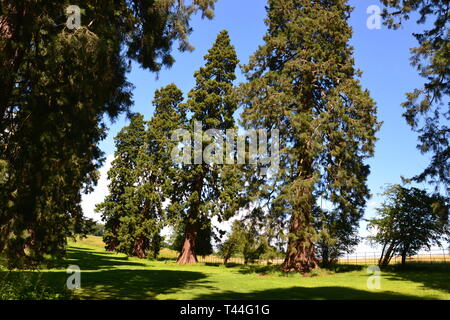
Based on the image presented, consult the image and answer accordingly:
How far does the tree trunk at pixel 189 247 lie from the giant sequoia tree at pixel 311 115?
11542 mm

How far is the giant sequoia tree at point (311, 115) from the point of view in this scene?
19.3 metres

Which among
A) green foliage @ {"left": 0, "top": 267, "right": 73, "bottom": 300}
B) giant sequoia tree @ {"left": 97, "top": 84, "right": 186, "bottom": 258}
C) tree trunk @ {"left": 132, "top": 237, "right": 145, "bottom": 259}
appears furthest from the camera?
tree trunk @ {"left": 132, "top": 237, "right": 145, "bottom": 259}

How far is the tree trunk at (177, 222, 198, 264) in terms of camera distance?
29.9 metres

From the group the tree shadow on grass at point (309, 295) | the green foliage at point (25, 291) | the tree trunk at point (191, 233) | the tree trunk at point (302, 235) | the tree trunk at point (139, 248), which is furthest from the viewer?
the tree trunk at point (139, 248)

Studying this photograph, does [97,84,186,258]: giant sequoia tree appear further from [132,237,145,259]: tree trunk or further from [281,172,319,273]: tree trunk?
[281,172,319,273]: tree trunk

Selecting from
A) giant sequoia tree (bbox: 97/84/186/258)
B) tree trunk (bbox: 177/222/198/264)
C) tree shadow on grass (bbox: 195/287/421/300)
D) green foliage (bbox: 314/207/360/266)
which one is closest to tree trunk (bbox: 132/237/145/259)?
giant sequoia tree (bbox: 97/84/186/258)

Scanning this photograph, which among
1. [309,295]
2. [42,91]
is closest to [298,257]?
[309,295]

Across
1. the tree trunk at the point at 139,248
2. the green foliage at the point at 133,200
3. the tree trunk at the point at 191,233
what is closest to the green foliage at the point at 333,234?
the tree trunk at the point at 191,233

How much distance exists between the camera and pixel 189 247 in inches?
1192

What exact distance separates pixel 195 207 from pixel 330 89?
51.1 feet

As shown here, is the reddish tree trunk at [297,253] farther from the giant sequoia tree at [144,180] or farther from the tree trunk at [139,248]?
the tree trunk at [139,248]

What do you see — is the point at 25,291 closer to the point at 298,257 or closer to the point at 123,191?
the point at 298,257
